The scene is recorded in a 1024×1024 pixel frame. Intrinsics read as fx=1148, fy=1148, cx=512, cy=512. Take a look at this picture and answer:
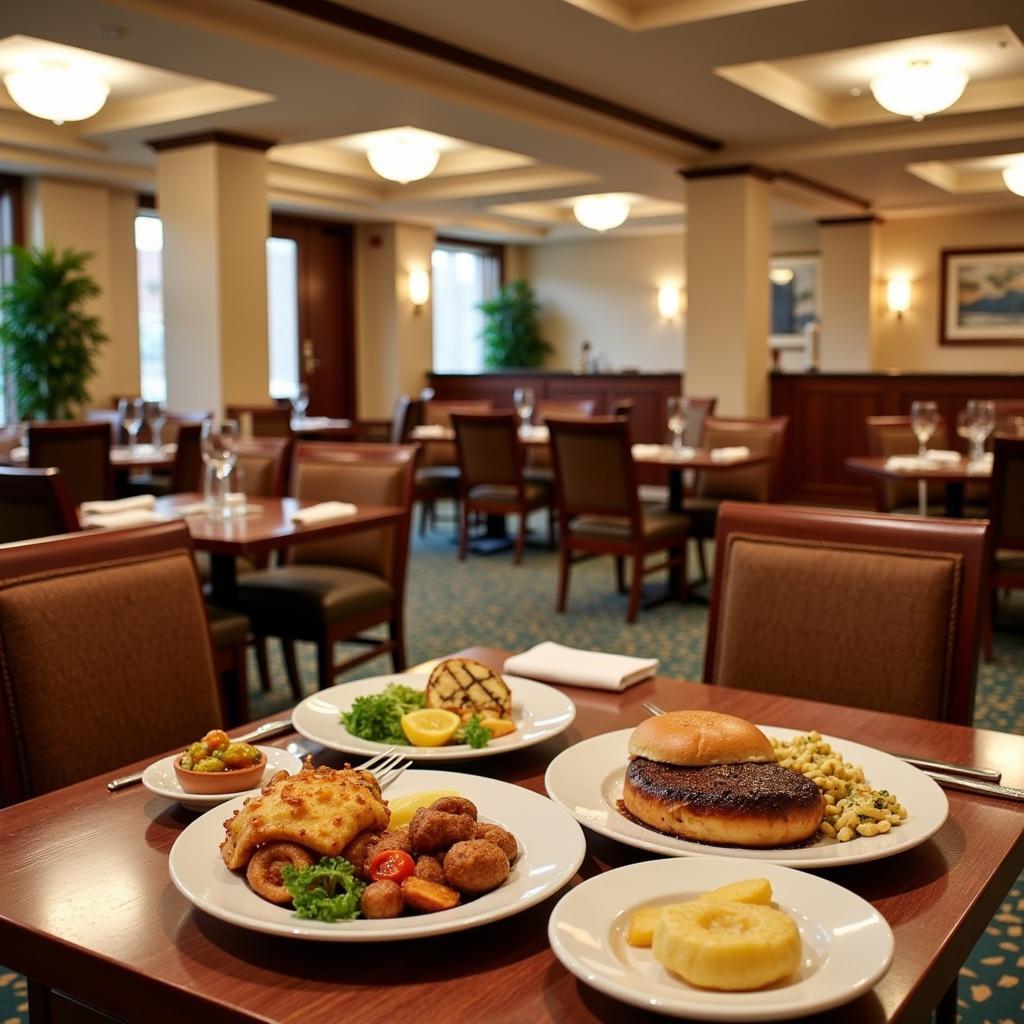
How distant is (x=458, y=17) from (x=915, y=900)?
16.6 ft

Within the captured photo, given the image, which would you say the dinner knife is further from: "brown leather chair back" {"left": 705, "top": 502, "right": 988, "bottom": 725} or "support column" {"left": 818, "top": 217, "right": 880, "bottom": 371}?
"support column" {"left": 818, "top": 217, "right": 880, "bottom": 371}

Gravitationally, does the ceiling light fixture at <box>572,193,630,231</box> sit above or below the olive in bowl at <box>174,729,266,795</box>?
above

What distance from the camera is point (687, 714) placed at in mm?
1109

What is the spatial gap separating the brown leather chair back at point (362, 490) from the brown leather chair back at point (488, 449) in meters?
2.84

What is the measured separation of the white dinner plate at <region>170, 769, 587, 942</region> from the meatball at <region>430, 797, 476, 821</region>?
54 mm

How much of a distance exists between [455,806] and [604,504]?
4561 millimetres

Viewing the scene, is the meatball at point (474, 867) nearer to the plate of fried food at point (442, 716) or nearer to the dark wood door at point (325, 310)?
Answer: the plate of fried food at point (442, 716)

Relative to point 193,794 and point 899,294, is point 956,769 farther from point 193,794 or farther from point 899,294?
point 899,294

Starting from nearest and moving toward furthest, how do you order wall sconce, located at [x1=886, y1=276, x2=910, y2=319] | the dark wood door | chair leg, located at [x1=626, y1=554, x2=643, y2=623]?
chair leg, located at [x1=626, y1=554, x2=643, y2=623]
the dark wood door
wall sconce, located at [x1=886, y1=276, x2=910, y2=319]

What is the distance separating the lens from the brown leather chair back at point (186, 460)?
4.87 m

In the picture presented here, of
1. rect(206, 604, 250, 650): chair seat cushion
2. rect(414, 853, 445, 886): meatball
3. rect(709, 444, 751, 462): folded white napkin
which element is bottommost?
rect(206, 604, 250, 650): chair seat cushion

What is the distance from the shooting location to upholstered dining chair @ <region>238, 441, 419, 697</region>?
3.57 metres

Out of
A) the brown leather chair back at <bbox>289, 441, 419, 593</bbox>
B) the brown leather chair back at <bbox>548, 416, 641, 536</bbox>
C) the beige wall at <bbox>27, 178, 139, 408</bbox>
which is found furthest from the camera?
the beige wall at <bbox>27, 178, 139, 408</bbox>

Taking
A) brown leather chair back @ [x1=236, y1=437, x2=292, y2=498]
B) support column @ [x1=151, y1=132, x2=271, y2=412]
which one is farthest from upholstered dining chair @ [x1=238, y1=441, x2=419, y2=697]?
support column @ [x1=151, y1=132, x2=271, y2=412]
